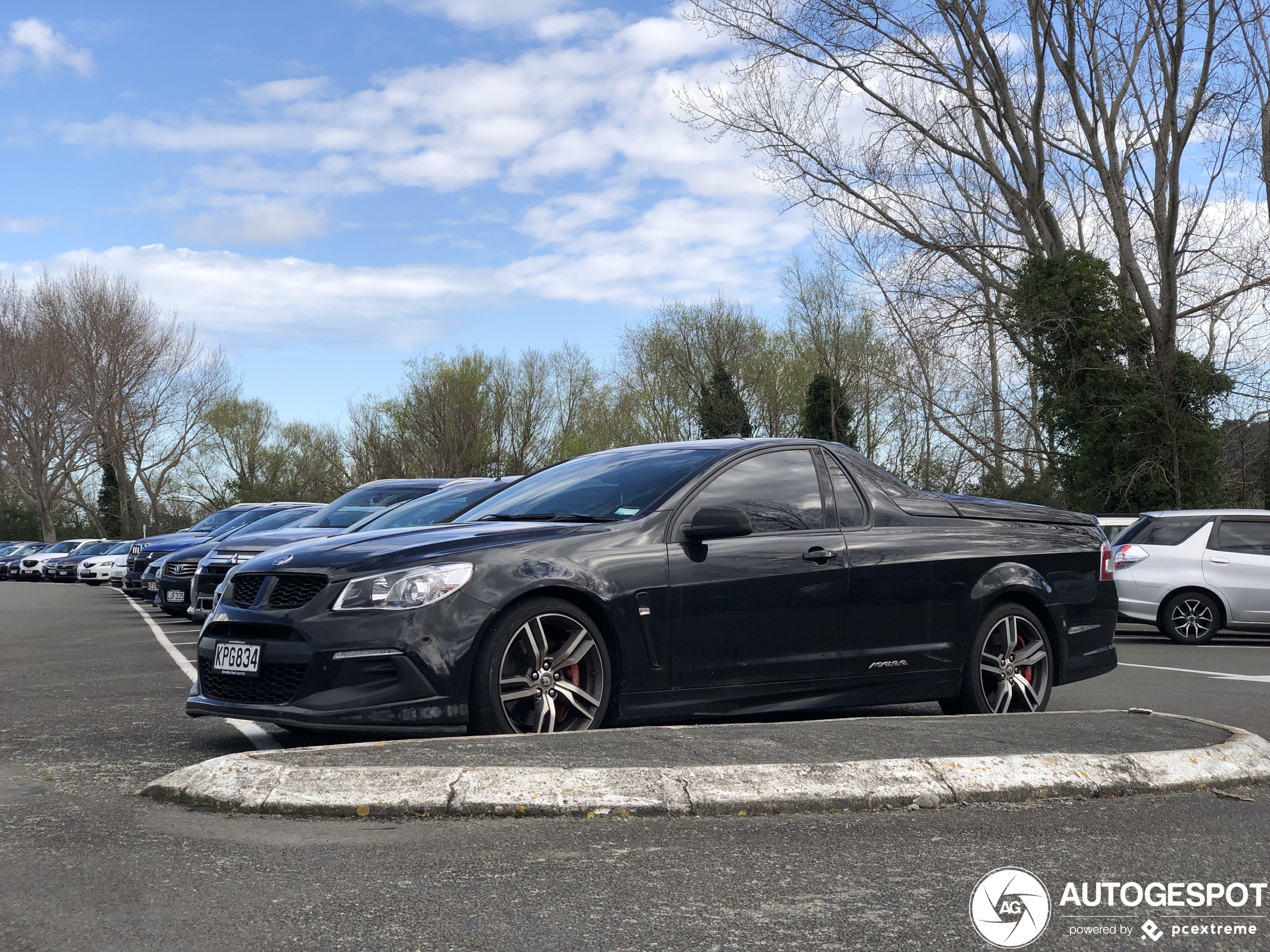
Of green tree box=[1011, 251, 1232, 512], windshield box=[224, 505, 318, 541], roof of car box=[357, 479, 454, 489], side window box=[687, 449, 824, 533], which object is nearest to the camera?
side window box=[687, 449, 824, 533]

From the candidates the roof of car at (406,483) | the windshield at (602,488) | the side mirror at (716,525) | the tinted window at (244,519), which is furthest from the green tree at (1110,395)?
the side mirror at (716,525)

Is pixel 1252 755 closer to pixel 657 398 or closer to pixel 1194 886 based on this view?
pixel 1194 886

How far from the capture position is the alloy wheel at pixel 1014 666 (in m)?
7.11

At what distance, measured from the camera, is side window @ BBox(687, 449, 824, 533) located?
6.39 m

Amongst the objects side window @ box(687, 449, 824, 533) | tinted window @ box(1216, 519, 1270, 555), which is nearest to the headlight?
side window @ box(687, 449, 824, 533)

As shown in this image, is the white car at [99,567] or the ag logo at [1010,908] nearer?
the ag logo at [1010,908]

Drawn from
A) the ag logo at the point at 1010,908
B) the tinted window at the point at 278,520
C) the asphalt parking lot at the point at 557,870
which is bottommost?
the ag logo at the point at 1010,908

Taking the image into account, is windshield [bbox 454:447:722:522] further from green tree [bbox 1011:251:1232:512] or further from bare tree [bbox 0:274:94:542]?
bare tree [bbox 0:274:94:542]

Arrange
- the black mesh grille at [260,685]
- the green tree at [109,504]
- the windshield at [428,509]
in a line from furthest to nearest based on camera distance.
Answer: the green tree at [109,504] → the windshield at [428,509] → the black mesh grille at [260,685]

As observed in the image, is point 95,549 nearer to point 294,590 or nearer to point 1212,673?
point 1212,673

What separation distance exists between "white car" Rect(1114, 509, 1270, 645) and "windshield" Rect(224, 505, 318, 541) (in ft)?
34.9

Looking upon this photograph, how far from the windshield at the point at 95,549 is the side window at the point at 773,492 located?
43.8 metres

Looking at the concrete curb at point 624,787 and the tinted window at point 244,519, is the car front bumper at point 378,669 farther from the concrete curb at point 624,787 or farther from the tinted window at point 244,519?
the tinted window at point 244,519

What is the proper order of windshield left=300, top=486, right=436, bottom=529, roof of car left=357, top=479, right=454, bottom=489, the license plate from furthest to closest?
roof of car left=357, top=479, right=454, bottom=489 < windshield left=300, top=486, right=436, bottom=529 < the license plate
